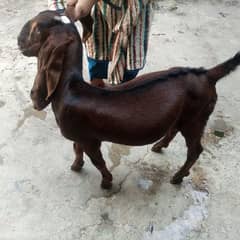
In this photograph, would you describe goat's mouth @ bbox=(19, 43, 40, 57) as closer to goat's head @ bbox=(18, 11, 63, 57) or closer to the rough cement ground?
goat's head @ bbox=(18, 11, 63, 57)

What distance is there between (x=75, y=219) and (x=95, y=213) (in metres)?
0.10

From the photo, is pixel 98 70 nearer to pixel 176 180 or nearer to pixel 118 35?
pixel 118 35

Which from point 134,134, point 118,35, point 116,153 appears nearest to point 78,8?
point 118,35

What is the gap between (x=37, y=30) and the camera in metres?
1.89

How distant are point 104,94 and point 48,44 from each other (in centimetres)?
31

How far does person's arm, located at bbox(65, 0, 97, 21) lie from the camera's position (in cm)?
193

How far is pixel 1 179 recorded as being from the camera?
2.39 meters

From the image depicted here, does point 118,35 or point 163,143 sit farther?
point 163,143

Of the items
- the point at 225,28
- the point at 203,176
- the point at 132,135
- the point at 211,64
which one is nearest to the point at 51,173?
the point at 132,135

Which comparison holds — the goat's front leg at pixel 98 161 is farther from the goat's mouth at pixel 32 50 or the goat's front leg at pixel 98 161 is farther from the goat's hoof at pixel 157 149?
the goat's mouth at pixel 32 50

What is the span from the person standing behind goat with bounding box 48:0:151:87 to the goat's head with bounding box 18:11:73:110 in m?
0.15

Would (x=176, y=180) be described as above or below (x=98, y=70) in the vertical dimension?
below

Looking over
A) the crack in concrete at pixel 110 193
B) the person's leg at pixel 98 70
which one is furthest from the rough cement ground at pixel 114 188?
the person's leg at pixel 98 70

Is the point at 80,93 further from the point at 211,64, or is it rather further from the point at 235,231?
the point at 211,64
